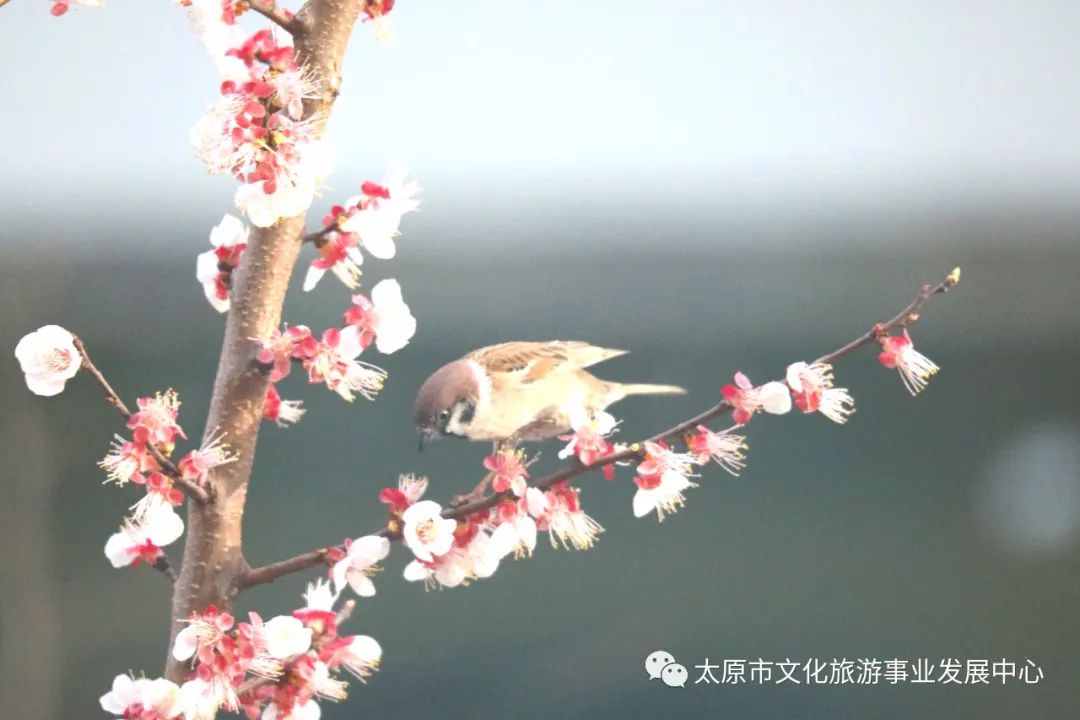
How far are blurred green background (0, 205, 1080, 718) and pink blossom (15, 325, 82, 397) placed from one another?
1.10ft

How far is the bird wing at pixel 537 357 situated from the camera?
2.74 feet

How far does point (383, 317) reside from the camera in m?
0.60

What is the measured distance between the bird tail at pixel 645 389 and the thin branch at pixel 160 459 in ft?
1.33

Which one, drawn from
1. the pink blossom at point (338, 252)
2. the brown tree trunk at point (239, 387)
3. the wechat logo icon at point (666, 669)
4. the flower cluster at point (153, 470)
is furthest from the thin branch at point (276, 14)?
the wechat logo icon at point (666, 669)

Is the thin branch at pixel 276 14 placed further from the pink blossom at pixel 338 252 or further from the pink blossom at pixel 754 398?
the pink blossom at pixel 754 398

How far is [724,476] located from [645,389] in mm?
118

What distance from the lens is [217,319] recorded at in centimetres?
96

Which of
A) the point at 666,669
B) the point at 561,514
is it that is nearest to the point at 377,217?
the point at 561,514

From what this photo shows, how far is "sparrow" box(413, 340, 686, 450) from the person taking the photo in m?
0.79

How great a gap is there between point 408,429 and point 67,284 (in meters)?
0.39

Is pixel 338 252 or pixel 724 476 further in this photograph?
pixel 724 476

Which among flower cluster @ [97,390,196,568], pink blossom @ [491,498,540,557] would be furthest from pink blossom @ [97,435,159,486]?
pink blossom @ [491,498,540,557]

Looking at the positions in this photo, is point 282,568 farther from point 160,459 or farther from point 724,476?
point 724,476

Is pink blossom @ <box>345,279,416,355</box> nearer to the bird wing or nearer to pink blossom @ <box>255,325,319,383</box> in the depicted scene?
pink blossom @ <box>255,325,319,383</box>
